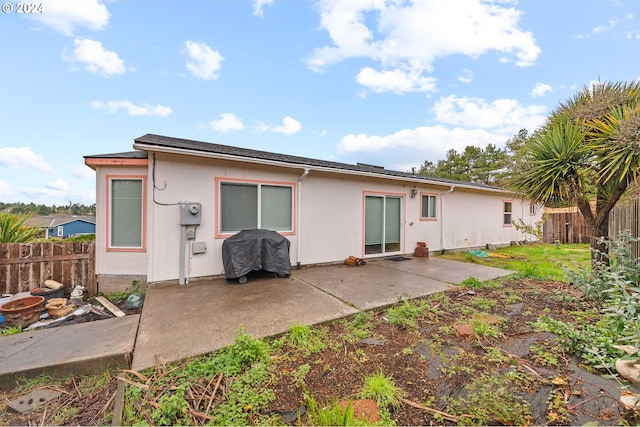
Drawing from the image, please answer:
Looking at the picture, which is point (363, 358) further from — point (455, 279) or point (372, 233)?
point (372, 233)

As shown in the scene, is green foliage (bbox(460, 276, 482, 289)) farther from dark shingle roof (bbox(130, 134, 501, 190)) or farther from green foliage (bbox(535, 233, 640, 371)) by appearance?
dark shingle roof (bbox(130, 134, 501, 190))

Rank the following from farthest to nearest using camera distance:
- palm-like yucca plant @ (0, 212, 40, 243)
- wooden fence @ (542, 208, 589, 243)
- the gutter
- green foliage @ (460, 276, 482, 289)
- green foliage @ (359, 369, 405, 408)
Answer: wooden fence @ (542, 208, 589, 243) < palm-like yucca plant @ (0, 212, 40, 243) < green foliage @ (460, 276, 482, 289) < the gutter < green foliage @ (359, 369, 405, 408)

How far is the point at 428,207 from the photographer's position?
841 centimetres

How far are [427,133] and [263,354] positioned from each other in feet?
52.2

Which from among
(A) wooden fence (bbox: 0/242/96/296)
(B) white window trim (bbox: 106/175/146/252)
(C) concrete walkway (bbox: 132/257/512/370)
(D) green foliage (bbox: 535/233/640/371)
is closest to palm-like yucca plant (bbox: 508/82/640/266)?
(D) green foliage (bbox: 535/233/640/371)

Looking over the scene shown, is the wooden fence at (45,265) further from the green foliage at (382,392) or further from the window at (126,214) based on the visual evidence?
the green foliage at (382,392)

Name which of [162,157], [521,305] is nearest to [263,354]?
[521,305]

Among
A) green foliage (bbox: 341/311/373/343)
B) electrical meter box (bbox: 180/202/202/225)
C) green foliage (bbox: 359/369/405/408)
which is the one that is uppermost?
electrical meter box (bbox: 180/202/202/225)

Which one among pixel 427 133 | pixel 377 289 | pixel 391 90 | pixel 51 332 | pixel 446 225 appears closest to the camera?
pixel 51 332

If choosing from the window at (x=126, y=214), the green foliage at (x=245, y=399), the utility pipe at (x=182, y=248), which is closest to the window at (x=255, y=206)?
the utility pipe at (x=182, y=248)

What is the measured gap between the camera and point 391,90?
9.96 meters

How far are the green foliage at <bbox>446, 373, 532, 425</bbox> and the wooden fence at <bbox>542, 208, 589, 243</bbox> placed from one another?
44.2 feet

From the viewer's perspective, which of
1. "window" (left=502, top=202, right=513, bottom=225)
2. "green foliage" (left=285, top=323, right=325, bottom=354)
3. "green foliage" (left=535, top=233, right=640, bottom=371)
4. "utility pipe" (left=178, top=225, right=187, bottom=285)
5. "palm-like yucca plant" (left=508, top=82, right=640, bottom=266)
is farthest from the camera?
"window" (left=502, top=202, right=513, bottom=225)

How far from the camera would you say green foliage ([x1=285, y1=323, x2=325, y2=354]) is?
2.51 metres
